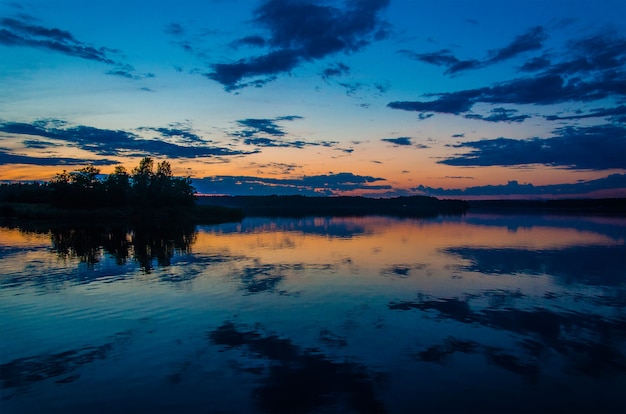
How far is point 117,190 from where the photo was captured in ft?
458

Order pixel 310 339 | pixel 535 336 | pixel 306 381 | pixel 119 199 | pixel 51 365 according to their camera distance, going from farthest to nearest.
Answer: pixel 119 199, pixel 535 336, pixel 310 339, pixel 51 365, pixel 306 381

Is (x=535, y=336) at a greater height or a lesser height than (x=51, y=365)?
lesser

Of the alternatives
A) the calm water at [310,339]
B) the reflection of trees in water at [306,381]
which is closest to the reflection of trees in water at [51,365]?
the calm water at [310,339]

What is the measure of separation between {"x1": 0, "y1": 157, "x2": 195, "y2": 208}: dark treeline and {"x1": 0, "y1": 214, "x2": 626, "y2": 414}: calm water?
110m

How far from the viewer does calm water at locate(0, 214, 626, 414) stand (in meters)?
12.5

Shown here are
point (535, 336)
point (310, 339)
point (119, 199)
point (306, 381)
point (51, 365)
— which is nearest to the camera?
point (306, 381)

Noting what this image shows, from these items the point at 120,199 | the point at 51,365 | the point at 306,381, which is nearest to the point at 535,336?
the point at 306,381

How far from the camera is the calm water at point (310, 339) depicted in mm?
12492

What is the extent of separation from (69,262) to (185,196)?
111376 millimetres

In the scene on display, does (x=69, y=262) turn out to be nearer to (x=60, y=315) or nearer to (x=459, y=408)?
(x=60, y=315)

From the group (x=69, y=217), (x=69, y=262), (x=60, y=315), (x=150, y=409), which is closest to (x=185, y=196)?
(x=69, y=217)

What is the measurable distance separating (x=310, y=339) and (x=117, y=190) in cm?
13960

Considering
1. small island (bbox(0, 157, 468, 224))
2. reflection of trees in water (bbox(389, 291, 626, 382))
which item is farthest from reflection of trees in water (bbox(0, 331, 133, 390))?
small island (bbox(0, 157, 468, 224))

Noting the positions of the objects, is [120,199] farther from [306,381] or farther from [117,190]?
[306,381]
